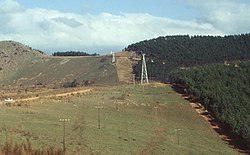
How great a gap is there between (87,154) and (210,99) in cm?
5834

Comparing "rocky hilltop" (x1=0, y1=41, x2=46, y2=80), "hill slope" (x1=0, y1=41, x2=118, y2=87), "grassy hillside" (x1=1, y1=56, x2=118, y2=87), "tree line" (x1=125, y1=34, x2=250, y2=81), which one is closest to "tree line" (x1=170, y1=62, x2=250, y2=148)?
"hill slope" (x1=0, y1=41, x2=118, y2=87)

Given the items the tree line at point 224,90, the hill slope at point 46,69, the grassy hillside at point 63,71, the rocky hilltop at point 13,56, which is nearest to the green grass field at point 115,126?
the tree line at point 224,90

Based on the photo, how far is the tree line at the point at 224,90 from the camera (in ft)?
246

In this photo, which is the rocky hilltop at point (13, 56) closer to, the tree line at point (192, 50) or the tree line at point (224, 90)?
the tree line at point (192, 50)

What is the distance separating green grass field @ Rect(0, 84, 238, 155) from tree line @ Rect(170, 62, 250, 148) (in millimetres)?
4306

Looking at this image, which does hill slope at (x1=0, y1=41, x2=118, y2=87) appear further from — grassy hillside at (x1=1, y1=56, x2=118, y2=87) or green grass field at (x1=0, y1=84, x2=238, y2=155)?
green grass field at (x1=0, y1=84, x2=238, y2=155)

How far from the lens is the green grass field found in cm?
3525

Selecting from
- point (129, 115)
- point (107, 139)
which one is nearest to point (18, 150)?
point (107, 139)

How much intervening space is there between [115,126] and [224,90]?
5230 cm

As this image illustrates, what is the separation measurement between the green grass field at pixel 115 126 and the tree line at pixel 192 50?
2820 inches

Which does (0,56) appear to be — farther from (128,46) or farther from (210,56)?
(210,56)

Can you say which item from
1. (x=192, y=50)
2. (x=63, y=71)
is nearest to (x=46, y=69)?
(x=63, y=71)

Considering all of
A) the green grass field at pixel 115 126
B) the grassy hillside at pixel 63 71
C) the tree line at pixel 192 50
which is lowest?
the green grass field at pixel 115 126

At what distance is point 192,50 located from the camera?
166 m
